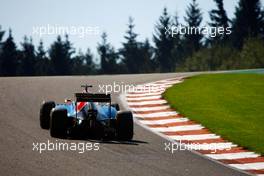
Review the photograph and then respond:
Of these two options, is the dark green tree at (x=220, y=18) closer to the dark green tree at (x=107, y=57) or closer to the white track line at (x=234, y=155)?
the dark green tree at (x=107, y=57)

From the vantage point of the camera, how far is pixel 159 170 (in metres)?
9.45

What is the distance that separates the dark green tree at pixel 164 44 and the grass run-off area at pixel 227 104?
59518 mm

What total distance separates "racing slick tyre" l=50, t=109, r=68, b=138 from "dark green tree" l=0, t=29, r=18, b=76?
56615 millimetres

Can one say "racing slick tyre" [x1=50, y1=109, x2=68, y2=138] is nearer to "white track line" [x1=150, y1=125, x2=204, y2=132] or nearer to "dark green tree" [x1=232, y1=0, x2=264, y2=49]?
"white track line" [x1=150, y1=125, x2=204, y2=132]

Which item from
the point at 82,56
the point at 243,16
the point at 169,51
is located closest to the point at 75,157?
the point at 243,16

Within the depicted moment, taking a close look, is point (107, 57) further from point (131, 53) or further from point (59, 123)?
point (59, 123)

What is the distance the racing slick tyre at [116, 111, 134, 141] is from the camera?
1255 cm

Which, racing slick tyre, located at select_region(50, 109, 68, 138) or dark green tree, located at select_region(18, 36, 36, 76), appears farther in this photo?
dark green tree, located at select_region(18, 36, 36, 76)

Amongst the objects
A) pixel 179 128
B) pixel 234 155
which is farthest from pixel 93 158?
pixel 179 128

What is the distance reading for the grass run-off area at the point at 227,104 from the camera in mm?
13894

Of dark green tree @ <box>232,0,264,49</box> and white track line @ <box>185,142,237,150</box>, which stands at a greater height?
dark green tree @ <box>232,0,264,49</box>

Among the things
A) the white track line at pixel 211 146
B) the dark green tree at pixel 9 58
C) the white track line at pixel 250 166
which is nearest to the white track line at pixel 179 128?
the white track line at pixel 211 146

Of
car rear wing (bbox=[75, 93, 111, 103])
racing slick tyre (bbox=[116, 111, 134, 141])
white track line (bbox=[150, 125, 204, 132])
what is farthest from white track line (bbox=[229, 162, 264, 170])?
white track line (bbox=[150, 125, 204, 132])

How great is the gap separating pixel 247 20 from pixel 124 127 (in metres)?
62.9
